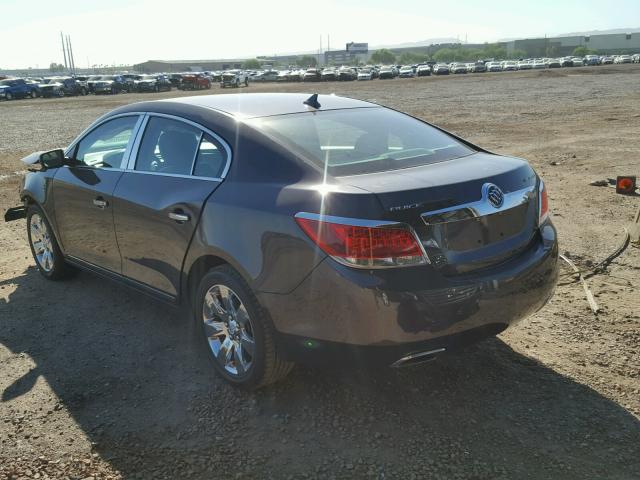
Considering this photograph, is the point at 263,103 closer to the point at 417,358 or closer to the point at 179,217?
the point at 179,217

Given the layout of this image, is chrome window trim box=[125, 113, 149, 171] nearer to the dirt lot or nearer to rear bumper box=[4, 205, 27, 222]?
the dirt lot

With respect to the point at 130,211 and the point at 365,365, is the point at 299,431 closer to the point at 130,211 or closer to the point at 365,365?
the point at 365,365

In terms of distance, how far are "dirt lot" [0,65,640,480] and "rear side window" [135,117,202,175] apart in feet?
4.04

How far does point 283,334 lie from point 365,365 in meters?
0.46

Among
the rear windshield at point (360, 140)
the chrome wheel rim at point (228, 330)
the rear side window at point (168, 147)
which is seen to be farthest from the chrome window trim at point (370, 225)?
the rear side window at point (168, 147)

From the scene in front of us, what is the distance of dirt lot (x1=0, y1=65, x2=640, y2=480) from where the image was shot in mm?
3002

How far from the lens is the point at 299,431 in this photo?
327cm

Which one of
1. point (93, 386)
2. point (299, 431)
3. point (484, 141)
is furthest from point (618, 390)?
point (484, 141)

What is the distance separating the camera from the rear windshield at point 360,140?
11.4 feet

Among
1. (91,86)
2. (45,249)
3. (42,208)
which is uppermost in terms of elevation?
(42,208)

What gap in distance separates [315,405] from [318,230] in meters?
1.11

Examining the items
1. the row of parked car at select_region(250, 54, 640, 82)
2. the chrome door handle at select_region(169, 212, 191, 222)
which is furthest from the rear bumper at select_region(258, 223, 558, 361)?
the row of parked car at select_region(250, 54, 640, 82)

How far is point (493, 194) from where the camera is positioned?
320 cm

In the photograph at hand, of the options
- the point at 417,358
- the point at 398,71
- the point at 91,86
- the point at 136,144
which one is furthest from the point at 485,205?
the point at 398,71
